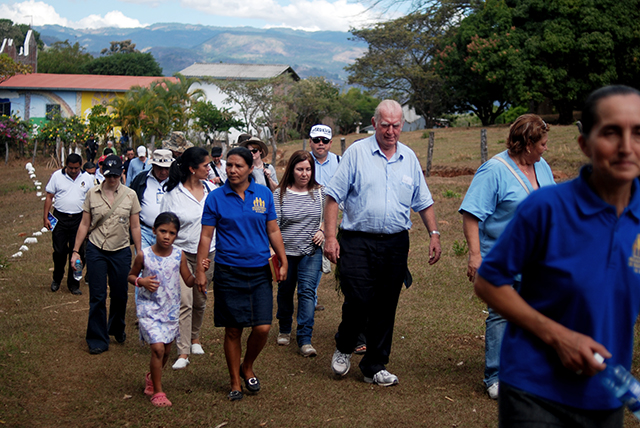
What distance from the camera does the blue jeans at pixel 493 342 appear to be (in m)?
4.64

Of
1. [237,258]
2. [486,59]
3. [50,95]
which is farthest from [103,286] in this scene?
[50,95]

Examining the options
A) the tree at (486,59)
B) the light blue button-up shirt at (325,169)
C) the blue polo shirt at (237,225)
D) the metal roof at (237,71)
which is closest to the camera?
the blue polo shirt at (237,225)

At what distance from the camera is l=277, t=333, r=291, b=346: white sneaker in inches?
256

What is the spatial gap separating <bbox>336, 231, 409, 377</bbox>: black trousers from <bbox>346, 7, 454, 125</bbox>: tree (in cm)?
4053

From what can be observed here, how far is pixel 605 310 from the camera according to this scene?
81.5 inches

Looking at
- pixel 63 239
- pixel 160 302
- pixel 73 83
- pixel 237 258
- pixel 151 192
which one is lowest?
pixel 63 239

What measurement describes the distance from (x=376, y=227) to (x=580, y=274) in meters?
2.97

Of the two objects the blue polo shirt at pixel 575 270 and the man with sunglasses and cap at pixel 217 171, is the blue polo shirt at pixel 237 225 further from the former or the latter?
the blue polo shirt at pixel 575 270

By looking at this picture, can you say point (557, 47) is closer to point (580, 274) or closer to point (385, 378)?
point (385, 378)

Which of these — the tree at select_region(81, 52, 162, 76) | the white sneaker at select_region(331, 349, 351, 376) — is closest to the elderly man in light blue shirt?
the white sneaker at select_region(331, 349, 351, 376)

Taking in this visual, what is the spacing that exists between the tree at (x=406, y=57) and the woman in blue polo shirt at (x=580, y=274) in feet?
142

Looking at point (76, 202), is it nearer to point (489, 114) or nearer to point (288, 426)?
point (288, 426)

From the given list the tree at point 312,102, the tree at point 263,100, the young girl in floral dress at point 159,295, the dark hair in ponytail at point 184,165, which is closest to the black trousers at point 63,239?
the dark hair in ponytail at point 184,165

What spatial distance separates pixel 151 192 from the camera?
A: 6836 mm
